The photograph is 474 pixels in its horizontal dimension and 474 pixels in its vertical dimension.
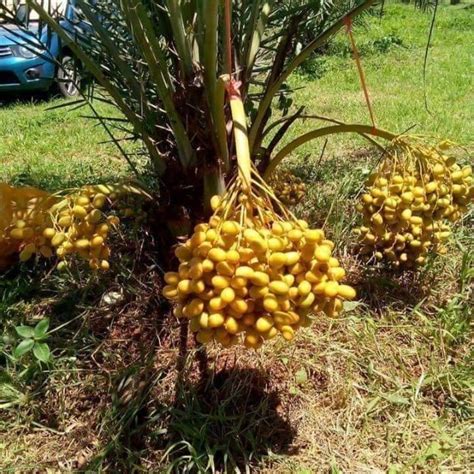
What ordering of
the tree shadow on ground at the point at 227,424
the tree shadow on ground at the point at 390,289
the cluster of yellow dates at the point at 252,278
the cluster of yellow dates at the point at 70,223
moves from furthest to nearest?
the tree shadow on ground at the point at 390,289 < the tree shadow on ground at the point at 227,424 < the cluster of yellow dates at the point at 70,223 < the cluster of yellow dates at the point at 252,278

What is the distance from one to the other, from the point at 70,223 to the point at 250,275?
2.14 feet

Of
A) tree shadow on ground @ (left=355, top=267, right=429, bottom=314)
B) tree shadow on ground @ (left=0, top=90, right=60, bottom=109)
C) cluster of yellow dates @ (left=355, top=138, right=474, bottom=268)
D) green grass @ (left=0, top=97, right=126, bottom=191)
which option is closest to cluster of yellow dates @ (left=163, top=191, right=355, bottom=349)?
cluster of yellow dates @ (left=355, top=138, right=474, bottom=268)

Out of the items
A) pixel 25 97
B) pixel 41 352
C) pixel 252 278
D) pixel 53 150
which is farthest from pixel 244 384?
pixel 25 97

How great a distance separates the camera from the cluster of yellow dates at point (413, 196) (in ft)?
5.49

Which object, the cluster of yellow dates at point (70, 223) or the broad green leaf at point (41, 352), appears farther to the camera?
the broad green leaf at point (41, 352)

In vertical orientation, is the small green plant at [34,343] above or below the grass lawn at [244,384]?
above

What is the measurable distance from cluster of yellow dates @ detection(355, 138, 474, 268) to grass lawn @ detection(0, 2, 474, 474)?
367 mm

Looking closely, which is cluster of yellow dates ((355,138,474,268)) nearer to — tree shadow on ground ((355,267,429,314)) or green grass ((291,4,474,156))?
tree shadow on ground ((355,267,429,314))

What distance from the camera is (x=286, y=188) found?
225 centimetres

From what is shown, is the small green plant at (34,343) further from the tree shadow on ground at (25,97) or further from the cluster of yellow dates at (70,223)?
the tree shadow on ground at (25,97)

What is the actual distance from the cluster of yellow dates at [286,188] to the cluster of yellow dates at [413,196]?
463 millimetres

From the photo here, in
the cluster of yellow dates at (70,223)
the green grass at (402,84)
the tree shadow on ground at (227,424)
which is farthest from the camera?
the green grass at (402,84)

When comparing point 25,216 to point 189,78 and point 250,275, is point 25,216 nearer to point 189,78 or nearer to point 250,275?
point 189,78

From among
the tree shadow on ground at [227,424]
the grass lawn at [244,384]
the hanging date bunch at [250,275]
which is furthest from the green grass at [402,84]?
the hanging date bunch at [250,275]
